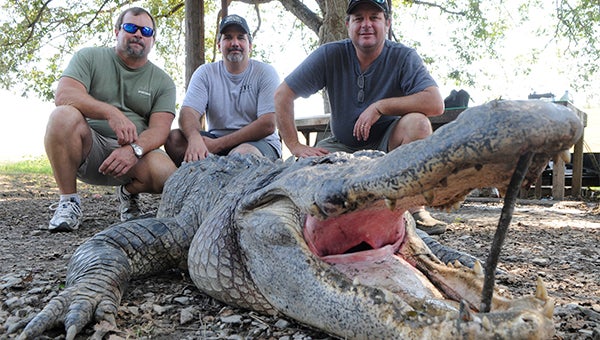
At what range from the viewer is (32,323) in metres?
1.81

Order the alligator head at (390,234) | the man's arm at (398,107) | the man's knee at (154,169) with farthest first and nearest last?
the man's knee at (154,169) → the man's arm at (398,107) → the alligator head at (390,234)

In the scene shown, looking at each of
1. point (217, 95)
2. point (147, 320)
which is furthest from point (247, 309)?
point (217, 95)

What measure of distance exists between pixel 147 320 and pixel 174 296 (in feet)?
1.02

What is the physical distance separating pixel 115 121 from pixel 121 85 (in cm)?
55

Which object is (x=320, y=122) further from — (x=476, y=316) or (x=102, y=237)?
(x=476, y=316)

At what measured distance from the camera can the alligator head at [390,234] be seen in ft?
3.80

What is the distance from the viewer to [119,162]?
394cm

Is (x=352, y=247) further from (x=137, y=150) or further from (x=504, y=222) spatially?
(x=137, y=150)

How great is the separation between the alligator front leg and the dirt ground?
0.06 m

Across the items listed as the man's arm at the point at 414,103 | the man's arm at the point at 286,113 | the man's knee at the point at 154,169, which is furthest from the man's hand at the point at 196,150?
the man's arm at the point at 414,103

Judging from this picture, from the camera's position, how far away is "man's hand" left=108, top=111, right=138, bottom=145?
3916 mm

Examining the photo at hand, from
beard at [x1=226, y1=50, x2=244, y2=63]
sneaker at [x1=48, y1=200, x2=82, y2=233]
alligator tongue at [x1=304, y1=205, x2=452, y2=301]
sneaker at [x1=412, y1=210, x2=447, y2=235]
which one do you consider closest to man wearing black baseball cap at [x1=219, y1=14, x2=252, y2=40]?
beard at [x1=226, y1=50, x2=244, y2=63]

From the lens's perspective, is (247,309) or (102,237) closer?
(247,309)

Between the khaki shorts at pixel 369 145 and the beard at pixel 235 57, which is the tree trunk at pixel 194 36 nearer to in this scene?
the beard at pixel 235 57
